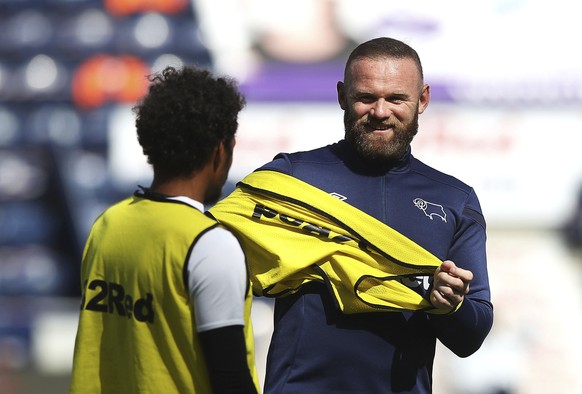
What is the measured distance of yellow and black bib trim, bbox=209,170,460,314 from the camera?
2.73 metres

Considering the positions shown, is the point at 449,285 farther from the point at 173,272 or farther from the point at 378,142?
the point at 173,272

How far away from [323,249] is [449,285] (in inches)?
14.0

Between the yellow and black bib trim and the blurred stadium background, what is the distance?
3.69 metres

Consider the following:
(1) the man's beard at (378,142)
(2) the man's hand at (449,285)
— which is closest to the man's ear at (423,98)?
(1) the man's beard at (378,142)

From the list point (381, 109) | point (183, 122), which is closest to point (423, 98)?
point (381, 109)

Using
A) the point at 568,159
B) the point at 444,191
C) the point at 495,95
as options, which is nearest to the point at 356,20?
the point at 495,95

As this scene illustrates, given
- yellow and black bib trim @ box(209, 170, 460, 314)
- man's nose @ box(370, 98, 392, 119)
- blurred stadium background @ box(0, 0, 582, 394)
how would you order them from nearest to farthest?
yellow and black bib trim @ box(209, 170, 460, 314), man's nose @ box(370, 98, 392, 119), blurred stadium background @ box(0, 0, 582, 394)

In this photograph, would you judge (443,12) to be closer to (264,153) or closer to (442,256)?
(264,153)

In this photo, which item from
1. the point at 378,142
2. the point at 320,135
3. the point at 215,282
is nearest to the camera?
the point at 215,282

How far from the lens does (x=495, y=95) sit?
678cm

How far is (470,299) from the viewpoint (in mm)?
2832

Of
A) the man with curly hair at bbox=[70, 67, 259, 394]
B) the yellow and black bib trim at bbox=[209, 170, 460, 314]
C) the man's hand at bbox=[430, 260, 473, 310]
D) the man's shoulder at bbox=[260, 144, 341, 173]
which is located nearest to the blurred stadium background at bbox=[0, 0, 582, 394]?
the man's shoulder at bbox=[260, 144, 341, 173]

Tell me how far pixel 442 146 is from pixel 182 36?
1.77 metres

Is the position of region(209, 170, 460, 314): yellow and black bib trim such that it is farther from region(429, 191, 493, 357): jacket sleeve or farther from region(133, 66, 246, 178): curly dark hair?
region(133, 66, 246, 178): curly dark hair
